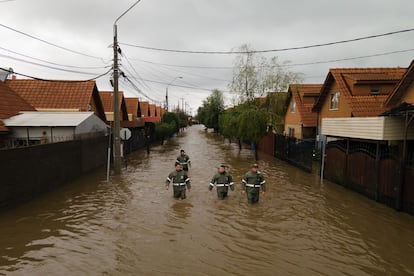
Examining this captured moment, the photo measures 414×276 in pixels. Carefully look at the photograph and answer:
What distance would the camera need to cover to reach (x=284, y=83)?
1049 inches

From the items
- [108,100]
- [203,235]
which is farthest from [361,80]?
[108,100]

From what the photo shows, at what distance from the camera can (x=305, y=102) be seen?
26.5m

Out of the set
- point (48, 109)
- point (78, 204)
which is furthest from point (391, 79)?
point (48, 109)

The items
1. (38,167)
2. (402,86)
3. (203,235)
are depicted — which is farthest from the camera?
(402,86)

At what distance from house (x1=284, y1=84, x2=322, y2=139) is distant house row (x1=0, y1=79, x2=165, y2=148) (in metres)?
15.5

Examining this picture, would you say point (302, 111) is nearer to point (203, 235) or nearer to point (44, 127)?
point (44, 127)

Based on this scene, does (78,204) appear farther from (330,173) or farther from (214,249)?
(330,173)

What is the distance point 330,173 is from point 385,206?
15.2 ft

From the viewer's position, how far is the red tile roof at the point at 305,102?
82.9 feet

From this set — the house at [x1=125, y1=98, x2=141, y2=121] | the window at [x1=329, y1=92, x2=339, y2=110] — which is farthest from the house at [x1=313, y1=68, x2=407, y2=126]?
the house at [x1=125, y1=98, x2=141, y2=121]

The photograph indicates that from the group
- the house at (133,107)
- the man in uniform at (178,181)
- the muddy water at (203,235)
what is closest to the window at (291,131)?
the muddy water at (203,235)

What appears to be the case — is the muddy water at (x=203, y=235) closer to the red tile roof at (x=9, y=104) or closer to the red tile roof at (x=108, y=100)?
the red tile roof at (x=9, y=104)

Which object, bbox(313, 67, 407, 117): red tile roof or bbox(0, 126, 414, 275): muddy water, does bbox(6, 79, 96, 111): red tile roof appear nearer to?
bbox(0, 126, 414, 275): muddy water

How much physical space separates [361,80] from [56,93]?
67.4 feet
